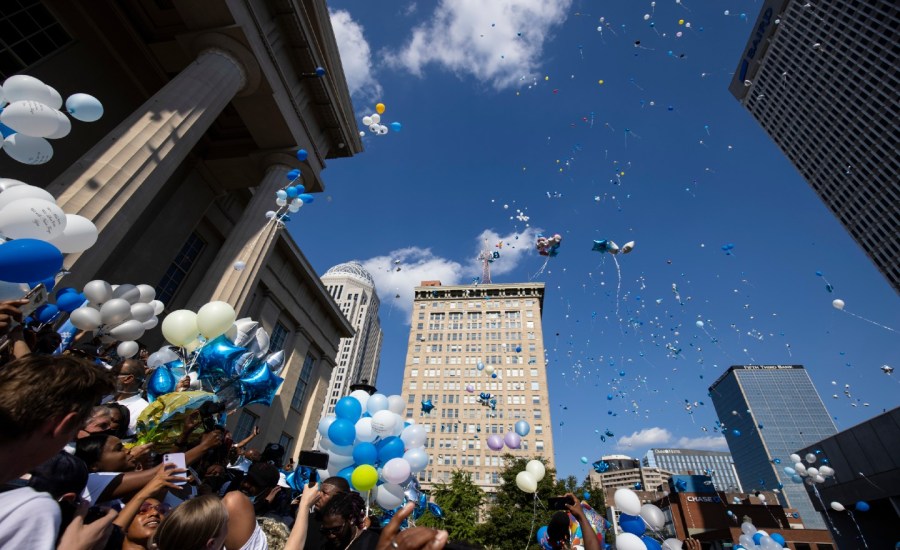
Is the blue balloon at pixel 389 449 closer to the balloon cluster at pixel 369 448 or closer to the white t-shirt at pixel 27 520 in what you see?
the balloon cluster at pixel 369 448

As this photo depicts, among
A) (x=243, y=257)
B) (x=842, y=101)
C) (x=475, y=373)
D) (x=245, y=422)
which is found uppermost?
(x=842, y=101)

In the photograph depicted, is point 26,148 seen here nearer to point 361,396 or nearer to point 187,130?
point 187,130

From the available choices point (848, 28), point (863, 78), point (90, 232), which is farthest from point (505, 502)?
point (848, 28)

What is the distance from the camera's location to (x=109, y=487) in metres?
2.74

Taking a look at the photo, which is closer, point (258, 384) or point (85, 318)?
point (85, 318)

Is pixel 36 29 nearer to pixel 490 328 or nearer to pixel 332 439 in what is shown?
pixel 332 439

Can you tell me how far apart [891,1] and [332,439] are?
281ft

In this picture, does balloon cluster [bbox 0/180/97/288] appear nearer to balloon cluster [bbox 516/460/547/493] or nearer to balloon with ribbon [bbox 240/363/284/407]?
balloon with ribbon [bbox 240/363/284/407]

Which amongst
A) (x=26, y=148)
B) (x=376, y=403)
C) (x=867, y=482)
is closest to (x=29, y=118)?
(x=26, y=148)

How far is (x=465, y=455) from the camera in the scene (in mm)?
62906

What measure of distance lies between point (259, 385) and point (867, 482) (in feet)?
90.6

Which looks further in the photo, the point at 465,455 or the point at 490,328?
the point at 490,328

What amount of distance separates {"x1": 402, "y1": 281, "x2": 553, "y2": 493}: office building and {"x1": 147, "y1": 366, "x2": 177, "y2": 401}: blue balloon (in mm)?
53315

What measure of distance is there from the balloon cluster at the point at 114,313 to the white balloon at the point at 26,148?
2.05 m
